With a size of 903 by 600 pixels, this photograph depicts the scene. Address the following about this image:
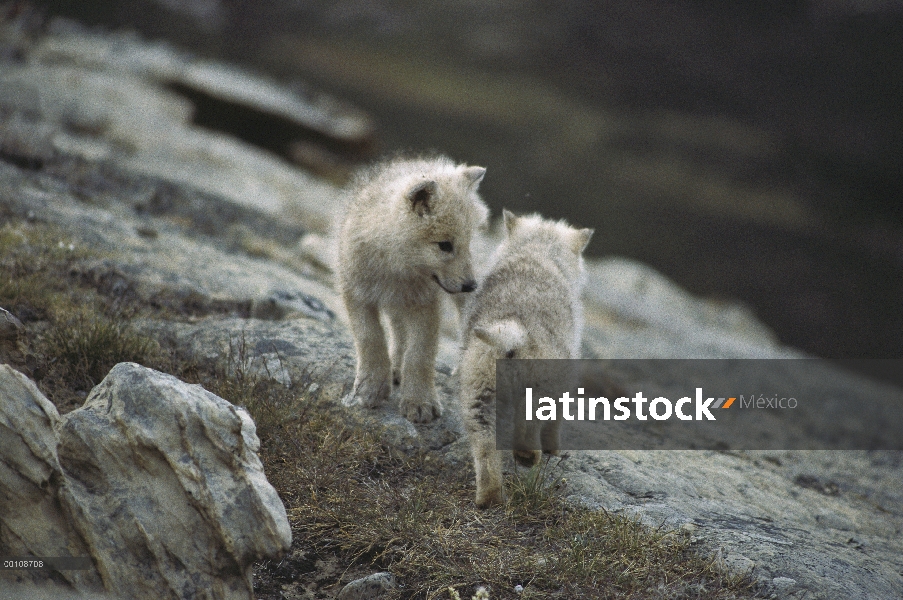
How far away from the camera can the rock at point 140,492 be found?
3686mm

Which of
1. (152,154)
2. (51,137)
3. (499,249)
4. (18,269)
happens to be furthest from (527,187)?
(18,269)

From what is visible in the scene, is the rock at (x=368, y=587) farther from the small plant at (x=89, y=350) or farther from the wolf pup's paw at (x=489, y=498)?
the small plant at (x=89, y=350)

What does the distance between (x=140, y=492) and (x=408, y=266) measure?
245 cm

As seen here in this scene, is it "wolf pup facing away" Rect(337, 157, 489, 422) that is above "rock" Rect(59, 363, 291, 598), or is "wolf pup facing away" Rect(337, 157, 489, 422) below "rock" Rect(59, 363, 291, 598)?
above

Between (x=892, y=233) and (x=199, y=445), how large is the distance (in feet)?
66.2

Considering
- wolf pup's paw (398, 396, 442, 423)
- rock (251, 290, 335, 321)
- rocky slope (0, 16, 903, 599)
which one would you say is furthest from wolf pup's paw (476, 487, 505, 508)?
rock (251, 290, 335, 321)

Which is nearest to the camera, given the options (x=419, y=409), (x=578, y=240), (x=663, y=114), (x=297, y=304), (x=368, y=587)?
(x=368, y=587)

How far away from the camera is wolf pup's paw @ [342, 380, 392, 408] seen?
586cm

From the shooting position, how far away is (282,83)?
74.5 ft

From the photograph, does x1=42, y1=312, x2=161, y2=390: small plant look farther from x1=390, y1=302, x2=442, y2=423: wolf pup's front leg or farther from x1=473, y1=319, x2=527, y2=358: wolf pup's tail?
x1=473, y1=319, x2=527, y2=358: wolf pup's tail

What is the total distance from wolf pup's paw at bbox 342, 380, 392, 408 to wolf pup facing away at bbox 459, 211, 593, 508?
0.73 m

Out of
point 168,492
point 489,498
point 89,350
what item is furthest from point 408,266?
point 168,492

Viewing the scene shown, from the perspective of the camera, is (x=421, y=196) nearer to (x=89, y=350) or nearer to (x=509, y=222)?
(x=509, y=222)

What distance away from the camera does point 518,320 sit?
17.6 feet
